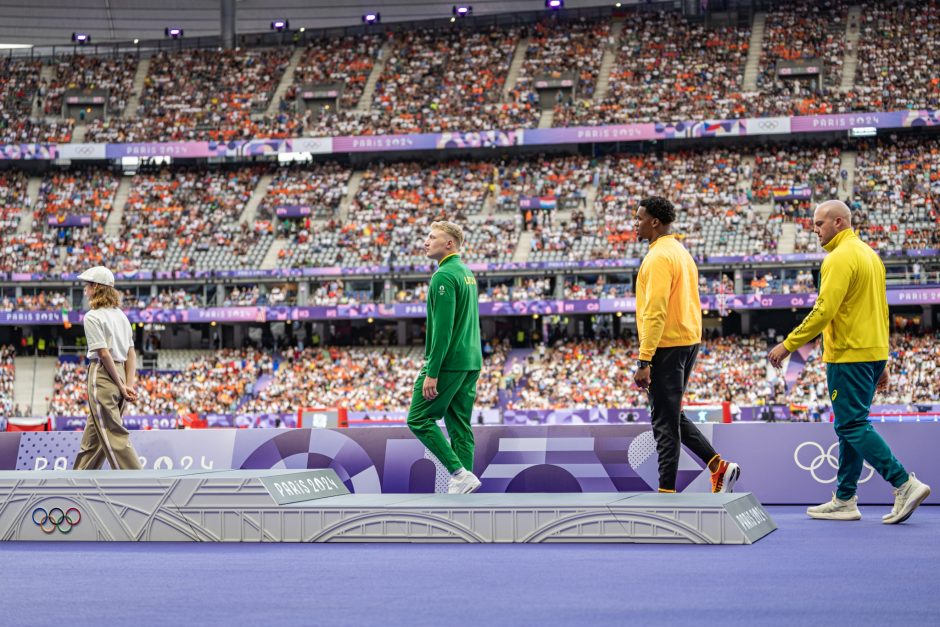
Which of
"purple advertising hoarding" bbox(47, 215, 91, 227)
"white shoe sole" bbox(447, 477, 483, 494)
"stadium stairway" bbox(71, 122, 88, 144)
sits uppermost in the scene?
"stadium stairway" bbox(71, 122, 88, 144)

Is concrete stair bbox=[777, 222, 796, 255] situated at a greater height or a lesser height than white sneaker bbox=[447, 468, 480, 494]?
greater

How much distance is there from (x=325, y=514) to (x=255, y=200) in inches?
1905

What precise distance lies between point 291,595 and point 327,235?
46.6 metres

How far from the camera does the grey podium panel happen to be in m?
6.02

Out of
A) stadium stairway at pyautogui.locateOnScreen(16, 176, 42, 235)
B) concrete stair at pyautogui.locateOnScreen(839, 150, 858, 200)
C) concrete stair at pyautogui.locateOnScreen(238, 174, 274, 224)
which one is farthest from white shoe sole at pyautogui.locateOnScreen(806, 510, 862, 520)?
stadium stairway at pyautogui.locateOnScreen(16, 176, 42, 235)

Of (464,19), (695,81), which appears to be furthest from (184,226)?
(695,81)

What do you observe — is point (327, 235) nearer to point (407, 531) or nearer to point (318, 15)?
point (318, 15)

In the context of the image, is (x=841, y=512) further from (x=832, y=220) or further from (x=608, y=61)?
(x=608, y=61)

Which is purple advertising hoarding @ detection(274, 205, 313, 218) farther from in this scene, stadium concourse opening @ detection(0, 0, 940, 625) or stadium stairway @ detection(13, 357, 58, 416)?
stadium stairway @ detection(13, 357, 58, 416)

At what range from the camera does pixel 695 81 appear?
172 ft

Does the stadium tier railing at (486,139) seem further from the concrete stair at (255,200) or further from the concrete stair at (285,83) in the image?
the concrete stair at (285,83)

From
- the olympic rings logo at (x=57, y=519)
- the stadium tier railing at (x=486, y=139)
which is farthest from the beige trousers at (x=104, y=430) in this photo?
the stadium tier railing at (x=486, y=139)

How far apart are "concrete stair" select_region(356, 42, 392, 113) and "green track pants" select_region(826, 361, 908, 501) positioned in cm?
4947

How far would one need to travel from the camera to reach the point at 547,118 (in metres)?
53.1
